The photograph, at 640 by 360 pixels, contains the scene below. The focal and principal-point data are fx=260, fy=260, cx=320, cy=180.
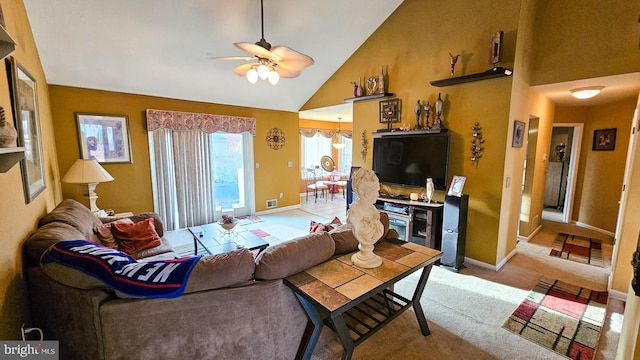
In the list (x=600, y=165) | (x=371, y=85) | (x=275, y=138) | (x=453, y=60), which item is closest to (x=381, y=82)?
(x=371, y=85)

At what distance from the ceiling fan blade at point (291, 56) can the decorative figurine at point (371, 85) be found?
1.83m

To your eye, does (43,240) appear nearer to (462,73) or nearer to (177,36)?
(177,36)

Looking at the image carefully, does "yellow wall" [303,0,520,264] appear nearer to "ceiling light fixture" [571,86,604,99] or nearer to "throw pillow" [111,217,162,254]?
"ceiling light fixture" [571,86,604,99]

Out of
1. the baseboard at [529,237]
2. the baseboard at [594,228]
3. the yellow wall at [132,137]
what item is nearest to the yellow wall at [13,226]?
the yellow wall at [132,137]

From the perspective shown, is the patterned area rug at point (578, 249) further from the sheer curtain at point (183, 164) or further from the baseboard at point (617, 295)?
the sheer curtain at point (183, 164)

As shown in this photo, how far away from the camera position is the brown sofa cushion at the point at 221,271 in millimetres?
1370

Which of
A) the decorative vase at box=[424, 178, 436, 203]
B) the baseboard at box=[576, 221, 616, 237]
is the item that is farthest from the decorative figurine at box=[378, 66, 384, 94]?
the baseboard at box=[576, 221, 616, 237]

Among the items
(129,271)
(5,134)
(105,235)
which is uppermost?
(5,134)

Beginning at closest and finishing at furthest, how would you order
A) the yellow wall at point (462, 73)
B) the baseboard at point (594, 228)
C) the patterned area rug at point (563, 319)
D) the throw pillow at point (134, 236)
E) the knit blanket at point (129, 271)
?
the knit blanket at point (129, 271)
the patterned area rug at point (563, 319)
the throw pillow at point (134, 236)
the yellow wall at point (462, 73)
the baseboard at point (594, 228)

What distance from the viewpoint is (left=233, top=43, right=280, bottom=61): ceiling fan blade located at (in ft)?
7.14

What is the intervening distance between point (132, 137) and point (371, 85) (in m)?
4.00

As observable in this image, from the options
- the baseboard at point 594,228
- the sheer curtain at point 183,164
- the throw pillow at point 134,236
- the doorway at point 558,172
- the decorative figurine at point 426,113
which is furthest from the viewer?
the doorway at point 558,172

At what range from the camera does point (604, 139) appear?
181 inches

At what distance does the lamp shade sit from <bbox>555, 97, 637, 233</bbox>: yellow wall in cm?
767
